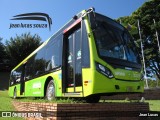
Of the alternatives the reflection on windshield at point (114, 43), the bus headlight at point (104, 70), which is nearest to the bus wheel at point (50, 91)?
the reflection on windshield at point (114, 43)

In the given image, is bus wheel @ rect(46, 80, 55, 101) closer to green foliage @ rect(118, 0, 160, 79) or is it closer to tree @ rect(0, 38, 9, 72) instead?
green foliage @ rect(118, 0, 160, 79)

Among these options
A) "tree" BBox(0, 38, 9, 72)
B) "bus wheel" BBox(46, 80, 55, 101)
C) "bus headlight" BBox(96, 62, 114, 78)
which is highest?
"tree" BBox(0, 38, 9, 72)

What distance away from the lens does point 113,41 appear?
10016 mm

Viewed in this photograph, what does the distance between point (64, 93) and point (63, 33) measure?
237cm

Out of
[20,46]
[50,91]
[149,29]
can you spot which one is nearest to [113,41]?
[50,91]

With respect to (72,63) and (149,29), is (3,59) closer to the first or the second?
(149,29)

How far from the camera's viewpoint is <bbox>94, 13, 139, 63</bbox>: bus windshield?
9625 mm

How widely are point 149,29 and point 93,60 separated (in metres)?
31.7

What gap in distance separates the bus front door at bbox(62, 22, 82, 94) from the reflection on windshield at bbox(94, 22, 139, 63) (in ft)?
2.76

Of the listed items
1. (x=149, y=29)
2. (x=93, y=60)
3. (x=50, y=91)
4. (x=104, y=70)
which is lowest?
(x=50, y=91)

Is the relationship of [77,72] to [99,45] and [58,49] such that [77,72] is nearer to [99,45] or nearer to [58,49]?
[99,45]

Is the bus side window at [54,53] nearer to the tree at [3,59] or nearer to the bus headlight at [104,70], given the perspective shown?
the bus headlight at [104,70]

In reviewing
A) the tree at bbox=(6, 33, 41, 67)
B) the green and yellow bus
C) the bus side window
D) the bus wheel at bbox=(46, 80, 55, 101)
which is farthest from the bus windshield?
the tree at bbox=(6, 33, 41, 67)

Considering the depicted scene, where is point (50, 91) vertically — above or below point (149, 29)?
below
